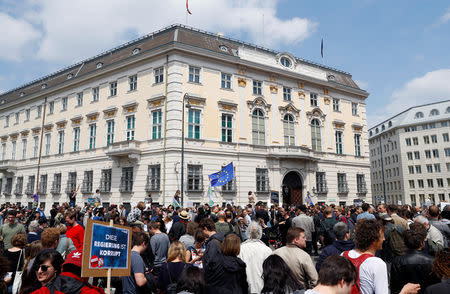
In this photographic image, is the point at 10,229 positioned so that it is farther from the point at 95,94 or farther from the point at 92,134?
the point at 95,94

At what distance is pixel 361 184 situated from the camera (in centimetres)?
3838

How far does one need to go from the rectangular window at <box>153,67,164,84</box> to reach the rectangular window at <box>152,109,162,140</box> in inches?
108

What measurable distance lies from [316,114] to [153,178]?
18957 mm

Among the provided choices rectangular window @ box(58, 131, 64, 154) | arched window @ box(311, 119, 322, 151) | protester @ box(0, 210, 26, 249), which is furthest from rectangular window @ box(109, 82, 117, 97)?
protester @ box(0, 210, 26, 249)

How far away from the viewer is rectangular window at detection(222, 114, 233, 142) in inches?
1174

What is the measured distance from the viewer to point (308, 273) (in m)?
4.92

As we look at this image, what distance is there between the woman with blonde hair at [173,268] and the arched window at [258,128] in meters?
25.9

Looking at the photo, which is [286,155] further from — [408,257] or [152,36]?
[408,257]

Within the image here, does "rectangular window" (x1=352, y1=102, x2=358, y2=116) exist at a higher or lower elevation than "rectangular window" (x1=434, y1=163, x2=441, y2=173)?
higher

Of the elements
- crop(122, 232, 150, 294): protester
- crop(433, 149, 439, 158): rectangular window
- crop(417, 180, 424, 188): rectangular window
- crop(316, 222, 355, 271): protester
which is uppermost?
crop(433, 149, 439, 158): rectangular window

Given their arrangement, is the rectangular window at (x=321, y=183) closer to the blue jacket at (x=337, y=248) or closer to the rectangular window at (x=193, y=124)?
the rectangular window at (x=193, y=124)

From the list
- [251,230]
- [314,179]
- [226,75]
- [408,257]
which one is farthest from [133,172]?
[408,257]

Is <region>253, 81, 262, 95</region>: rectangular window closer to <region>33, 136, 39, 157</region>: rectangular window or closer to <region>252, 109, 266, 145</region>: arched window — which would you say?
<region>252, 109, 266, 145</region>: arched window

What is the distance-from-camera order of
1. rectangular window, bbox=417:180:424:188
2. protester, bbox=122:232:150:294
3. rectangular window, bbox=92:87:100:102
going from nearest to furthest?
protester, bbox=122:232:150:294 → rectangular window, bbox=92:87:100:102 → rectangular window, bbox=417:180:424:188
